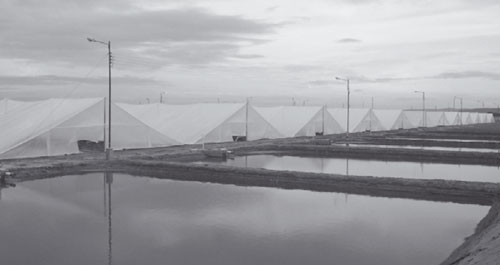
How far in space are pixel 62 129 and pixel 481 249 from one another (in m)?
24.2

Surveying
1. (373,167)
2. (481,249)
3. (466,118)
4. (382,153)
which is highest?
(466,118)

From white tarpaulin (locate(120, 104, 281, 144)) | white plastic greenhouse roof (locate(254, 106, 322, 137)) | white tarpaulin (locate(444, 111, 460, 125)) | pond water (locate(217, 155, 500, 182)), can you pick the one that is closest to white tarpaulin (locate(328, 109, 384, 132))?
white plastic greenhouse roof (locate(254, 106, 322, 137))

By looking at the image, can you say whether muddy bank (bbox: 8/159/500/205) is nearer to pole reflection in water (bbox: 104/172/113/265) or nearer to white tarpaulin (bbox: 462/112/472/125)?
pole reflection in water (bbox: 104/172/113/265)

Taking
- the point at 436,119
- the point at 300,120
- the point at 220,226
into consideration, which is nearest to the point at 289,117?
the point at 300,120

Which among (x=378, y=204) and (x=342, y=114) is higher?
(x=342, y=114)

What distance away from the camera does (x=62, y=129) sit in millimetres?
28281

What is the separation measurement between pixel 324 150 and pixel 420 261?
80.5 ft

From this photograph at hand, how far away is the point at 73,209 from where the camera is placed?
15.4 metres

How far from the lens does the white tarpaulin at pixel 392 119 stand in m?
69.7

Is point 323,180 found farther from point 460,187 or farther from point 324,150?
point 324,150

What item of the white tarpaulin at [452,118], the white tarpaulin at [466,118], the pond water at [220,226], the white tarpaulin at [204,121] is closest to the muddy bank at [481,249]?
the pond water at [220,226]

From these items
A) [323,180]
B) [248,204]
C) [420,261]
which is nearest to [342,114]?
[323,180]

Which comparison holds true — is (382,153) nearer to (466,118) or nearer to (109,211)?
(109,211)

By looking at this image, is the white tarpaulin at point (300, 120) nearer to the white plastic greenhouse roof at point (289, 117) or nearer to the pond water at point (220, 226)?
the white plastic greenhouse roof at point (289, 117)
